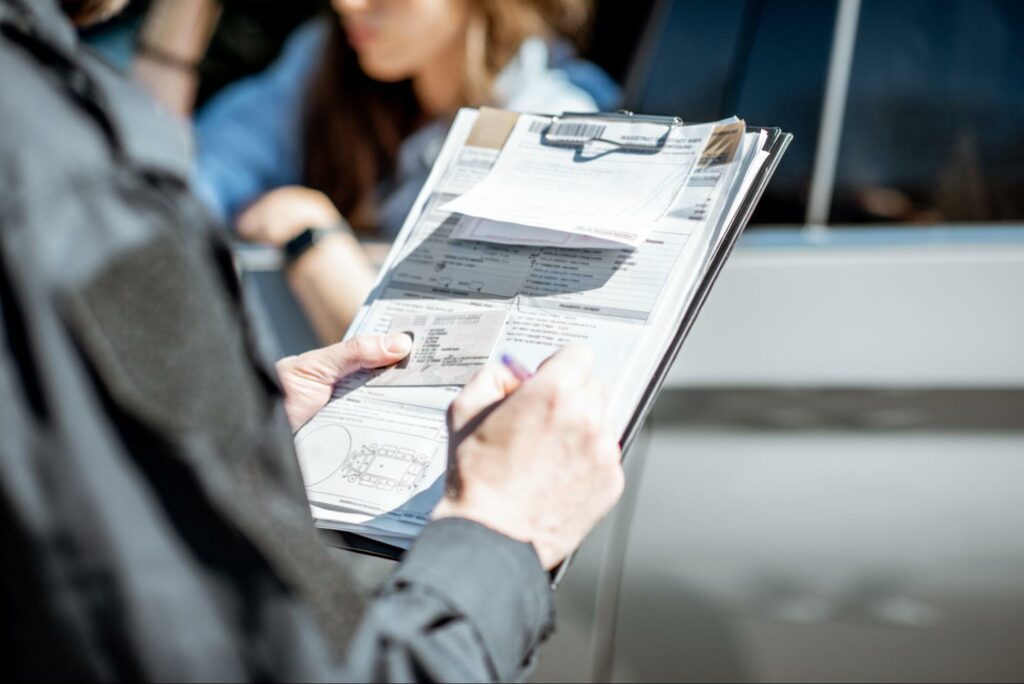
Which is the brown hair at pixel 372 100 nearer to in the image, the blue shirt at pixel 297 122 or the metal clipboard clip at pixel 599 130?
the blue shirt at pixel 297 122

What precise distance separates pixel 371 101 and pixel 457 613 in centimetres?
185

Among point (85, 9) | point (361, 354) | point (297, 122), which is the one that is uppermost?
point (85, 9)

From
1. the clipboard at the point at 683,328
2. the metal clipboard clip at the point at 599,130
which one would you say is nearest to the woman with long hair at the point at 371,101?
the metal clipboard clip at the point at 599,130

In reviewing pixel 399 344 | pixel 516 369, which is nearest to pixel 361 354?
pixel 399 344

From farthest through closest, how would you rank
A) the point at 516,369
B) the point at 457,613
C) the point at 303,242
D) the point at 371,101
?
the point at 371,101, the point at 303,242, the point at 516,369, the point at 457,613

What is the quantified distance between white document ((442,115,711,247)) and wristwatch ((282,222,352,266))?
30.9 inches

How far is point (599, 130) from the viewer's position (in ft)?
4.07

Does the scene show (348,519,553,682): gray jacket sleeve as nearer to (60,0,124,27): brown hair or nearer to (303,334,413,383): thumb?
(303,334,413,383): thumb

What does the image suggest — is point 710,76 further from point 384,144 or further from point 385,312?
point 385,312

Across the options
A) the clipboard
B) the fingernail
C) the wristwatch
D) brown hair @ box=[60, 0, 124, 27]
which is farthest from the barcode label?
the wristwatch

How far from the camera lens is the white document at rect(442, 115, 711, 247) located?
1.14 meters

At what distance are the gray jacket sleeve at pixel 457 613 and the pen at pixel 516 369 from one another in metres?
0.16

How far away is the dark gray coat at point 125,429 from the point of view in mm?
647

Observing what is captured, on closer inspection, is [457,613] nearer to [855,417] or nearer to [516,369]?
[516,369]
